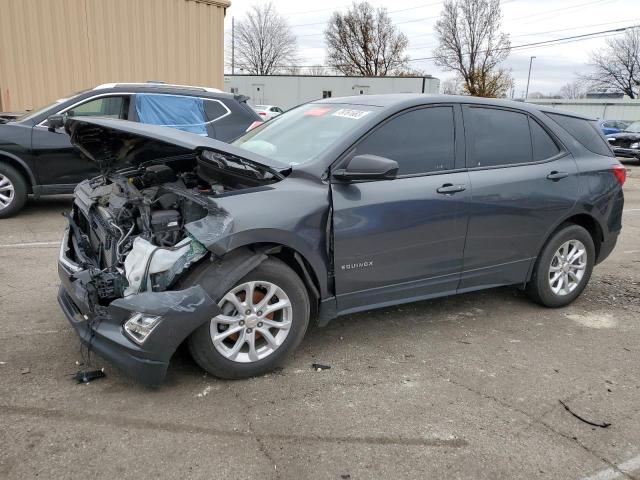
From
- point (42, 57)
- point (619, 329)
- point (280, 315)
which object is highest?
point (42, 57)

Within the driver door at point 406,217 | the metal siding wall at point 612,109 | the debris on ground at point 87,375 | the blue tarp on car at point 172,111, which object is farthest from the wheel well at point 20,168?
the metal siding wall at point 612,109

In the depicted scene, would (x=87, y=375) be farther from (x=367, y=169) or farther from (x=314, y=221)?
(x=367, y=169)

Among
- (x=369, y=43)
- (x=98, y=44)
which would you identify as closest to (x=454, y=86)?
(x=369, y=43)

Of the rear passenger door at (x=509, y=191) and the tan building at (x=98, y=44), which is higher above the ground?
the tan building at (x=98, y=44)

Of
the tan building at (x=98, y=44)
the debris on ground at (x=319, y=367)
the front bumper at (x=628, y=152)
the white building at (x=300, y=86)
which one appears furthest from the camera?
the white building at (x=300, y=86)

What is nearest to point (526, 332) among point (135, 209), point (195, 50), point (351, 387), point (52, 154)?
point (351, 387)

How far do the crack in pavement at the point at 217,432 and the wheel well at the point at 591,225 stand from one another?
2.69 m

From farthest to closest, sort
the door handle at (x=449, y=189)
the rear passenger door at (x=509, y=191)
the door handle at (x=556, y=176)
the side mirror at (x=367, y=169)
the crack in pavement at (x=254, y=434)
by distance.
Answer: the door handle at (x=556, y=176), the rear passenger door at (x=509, y=191), the door handle at (x=449, y=189), the side mirror at (x=367, y=169), the crack in pavement at (x=254, y=434)

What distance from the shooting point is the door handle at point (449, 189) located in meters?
3.89

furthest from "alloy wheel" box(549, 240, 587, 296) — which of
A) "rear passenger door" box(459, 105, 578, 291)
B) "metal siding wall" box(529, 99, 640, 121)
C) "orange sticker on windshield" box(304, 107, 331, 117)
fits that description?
"metal siding wall" box(529, 99, 640, 121)

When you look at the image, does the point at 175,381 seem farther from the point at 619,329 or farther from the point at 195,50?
the point at 195,50

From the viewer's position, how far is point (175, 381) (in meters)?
3.27

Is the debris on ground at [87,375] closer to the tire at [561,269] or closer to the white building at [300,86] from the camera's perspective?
the tire at [561,269]

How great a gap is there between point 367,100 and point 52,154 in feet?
16.2
